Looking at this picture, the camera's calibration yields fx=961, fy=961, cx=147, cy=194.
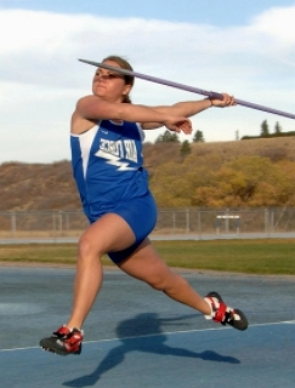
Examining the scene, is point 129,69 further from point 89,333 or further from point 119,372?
point 89,333

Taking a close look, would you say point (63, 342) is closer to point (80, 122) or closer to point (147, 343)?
point (80, 122)

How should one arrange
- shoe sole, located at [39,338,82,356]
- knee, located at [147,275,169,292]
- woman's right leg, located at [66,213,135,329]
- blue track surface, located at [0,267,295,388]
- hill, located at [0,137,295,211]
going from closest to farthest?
shoe sole, located at [39,338,82,356], woman's right leg, located at [66,213,135,329], knee, located at [147,275,169,292], blue track surface, located at [0,267,295,388], hill, located at [0,137,295,211]

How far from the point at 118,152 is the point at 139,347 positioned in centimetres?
265

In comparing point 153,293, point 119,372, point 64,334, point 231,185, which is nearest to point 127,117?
point 64,334

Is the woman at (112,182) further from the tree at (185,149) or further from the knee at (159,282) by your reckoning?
the tree at (185,149)

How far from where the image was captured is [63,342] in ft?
19.7

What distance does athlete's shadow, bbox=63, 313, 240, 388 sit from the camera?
724 centimetres

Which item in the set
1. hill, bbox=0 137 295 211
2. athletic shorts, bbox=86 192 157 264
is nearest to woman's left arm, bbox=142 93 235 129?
athletic shorts, bbox=86 192 157 264

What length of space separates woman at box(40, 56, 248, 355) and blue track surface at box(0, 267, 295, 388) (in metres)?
0.87

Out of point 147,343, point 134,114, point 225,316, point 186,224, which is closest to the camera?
point 134,114

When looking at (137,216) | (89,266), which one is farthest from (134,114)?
(89,266)

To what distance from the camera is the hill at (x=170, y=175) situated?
6125cm

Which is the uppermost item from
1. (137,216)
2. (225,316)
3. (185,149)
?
(185,149)

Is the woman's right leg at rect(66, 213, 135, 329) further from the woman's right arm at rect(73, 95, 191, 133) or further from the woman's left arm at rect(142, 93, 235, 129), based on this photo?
the woman's left arm at rect(142, 93, 235, 129)
